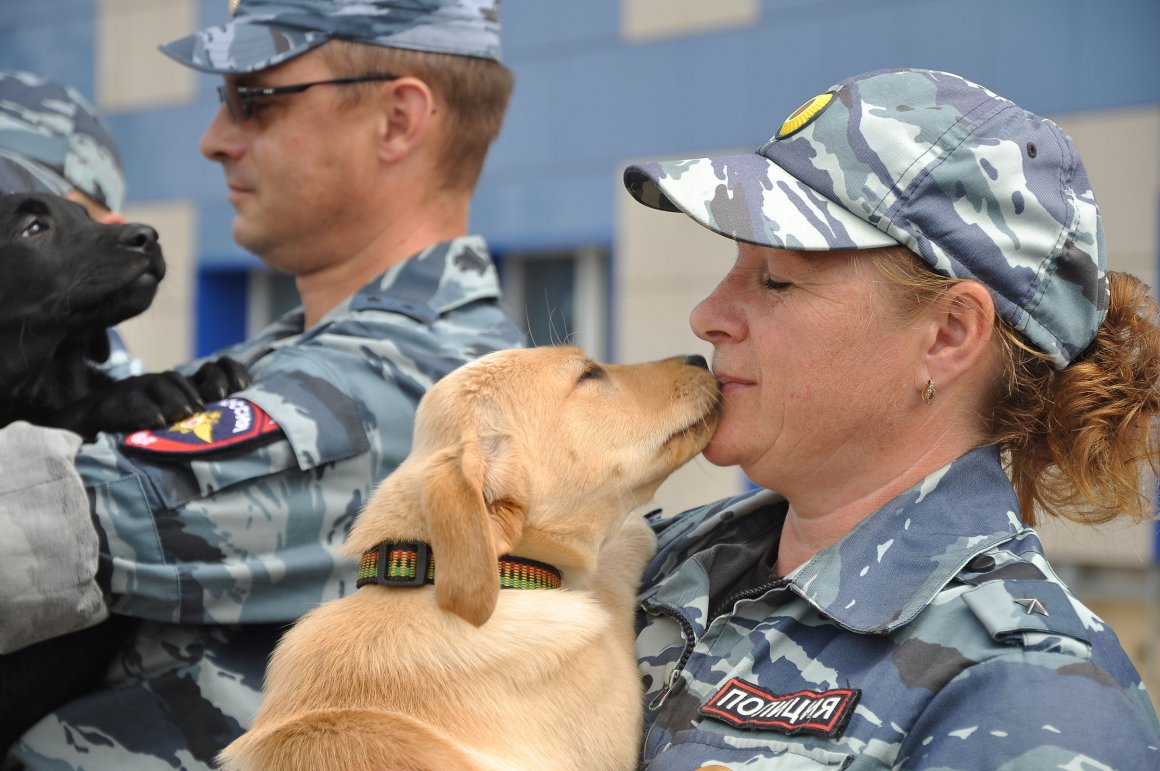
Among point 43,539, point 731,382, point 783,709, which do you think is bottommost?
point 783,709

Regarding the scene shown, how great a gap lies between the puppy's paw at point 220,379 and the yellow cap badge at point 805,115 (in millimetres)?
1568

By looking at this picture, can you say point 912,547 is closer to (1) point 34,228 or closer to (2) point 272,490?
(2) point 272,490

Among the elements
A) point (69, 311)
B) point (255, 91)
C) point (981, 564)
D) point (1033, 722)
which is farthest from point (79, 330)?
point (1033, 722)

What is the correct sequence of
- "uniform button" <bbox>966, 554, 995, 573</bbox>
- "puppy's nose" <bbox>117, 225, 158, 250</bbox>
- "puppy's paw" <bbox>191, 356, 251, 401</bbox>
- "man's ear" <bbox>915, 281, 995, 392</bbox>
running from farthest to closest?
"puppy's nose" <bbox>117, 225, 158, 250</bbox>, "puppy's paw" <bbox>191, 356, 251, 401</bbox>, "man's ear" <bbox>915, 281, 995, 392</bbox>, "uniform button" <bbox>966, 554, 995, 573</bbox>

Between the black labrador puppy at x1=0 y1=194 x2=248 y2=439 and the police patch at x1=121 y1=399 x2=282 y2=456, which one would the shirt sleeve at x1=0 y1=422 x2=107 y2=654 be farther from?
the black labrador puppy at x1=0 y1=194 x2=248 y2=439

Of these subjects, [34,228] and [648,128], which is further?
[648,128]

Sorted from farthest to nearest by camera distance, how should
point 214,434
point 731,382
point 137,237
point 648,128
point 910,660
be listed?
point 648,128, point 137,237, point 214,434, point 731,382, point 910,660

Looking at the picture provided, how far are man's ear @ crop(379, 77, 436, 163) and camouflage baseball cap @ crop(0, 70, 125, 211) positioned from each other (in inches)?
47.9

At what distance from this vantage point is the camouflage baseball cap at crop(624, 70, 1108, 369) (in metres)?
2.18

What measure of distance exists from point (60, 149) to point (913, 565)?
3.14m

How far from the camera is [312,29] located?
3309mm

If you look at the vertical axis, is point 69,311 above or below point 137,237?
below

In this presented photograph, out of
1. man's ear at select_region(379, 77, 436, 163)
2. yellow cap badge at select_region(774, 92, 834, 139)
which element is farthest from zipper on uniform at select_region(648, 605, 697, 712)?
man's ear at select_region(379, 77, 436, 163)

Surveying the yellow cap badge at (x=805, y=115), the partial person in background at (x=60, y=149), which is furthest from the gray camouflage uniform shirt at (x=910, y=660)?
the partial person in background at (x=60, y=149)
